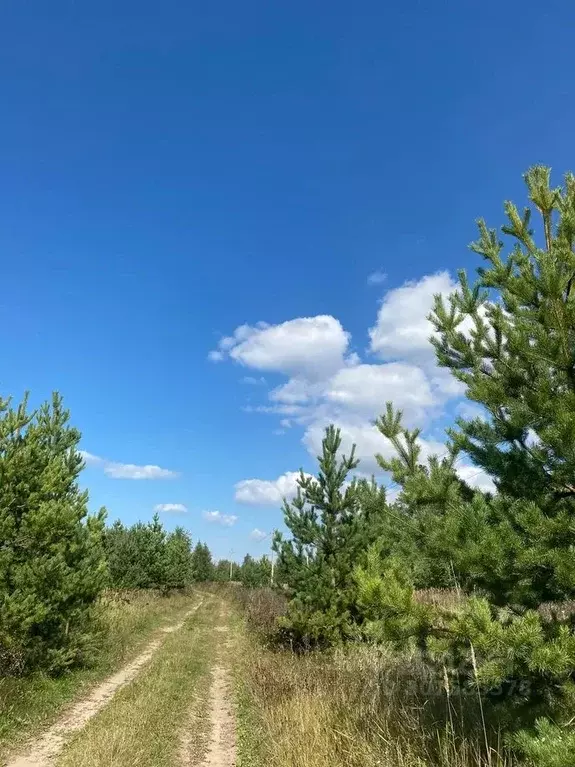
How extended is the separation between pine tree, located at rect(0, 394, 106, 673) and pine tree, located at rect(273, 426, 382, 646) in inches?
179

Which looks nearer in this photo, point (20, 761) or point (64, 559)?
point (20, 761)

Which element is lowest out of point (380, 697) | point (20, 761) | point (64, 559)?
point (20, 761)

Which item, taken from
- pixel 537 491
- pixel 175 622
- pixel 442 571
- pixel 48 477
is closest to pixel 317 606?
pixel 48 477

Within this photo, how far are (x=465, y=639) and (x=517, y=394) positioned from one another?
1.92 metres

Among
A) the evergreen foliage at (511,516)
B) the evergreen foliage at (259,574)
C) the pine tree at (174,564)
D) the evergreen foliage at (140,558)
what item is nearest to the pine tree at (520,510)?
the evergreen foliage at (511,516)

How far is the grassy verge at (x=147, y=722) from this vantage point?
6574 millimetres

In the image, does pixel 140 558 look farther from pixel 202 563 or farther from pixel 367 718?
pixel 202 563

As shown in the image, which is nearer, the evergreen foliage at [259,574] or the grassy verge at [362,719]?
the grassy verge at [362,719]

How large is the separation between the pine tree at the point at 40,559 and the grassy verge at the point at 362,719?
4290 millimetres

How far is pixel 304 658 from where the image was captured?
1196 cm

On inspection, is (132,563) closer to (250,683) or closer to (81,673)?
(81,673)

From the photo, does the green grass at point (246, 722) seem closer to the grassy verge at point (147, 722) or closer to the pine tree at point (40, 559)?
the grassy verge at point (147, 722)

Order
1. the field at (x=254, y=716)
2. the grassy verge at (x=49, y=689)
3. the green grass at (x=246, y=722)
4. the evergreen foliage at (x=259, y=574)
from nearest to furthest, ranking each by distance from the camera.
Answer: the field at (x=254, y=716), the green grass at (x=246, y=722), the grassy verge at (x=49, y=689), the evergreen foliage at (x=259, y=574)

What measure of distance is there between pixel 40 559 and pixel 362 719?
7007 mm
